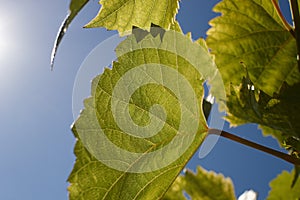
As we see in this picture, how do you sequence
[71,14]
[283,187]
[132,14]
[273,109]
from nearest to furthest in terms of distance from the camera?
[71,14] → [273,109] → [132,14] → [283,187]

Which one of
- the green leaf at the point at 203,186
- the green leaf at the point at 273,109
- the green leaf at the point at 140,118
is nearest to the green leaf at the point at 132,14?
the green leaf at the point at 140,118

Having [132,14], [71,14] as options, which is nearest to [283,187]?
[132,14]

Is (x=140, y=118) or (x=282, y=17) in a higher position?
(x=282, y=17)

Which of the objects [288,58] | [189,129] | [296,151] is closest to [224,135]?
[189,129]

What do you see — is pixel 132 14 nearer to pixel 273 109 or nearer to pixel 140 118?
pixel 140 118

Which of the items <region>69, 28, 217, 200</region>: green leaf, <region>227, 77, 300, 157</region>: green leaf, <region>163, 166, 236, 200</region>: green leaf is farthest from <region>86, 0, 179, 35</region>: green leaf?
<region>163, 166, 236, 200</region>: green leaf

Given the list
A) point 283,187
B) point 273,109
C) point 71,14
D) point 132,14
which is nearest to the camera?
point 71,14

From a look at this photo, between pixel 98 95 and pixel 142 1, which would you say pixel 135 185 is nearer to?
pixel 98 95

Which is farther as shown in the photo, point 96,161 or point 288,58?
point 288,58
